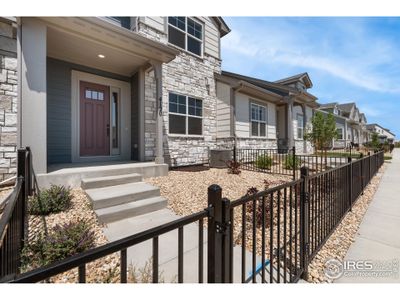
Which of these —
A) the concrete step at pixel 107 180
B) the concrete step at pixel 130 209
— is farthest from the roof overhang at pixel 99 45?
the concrete step at pixel 130 209

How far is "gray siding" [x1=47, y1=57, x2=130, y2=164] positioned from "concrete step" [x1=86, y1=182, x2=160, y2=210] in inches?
109

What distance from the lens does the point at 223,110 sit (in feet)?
31.4

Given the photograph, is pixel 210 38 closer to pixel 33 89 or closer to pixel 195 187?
pixel 195 187

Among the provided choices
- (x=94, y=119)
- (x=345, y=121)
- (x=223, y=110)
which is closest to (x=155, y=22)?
(x=94, y=119)

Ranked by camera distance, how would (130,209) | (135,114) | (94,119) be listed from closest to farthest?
(130,209)
(94,119)
(135,114)

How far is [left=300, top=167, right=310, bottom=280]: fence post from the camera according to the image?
7.72 ft

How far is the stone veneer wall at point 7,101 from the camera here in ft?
15.5

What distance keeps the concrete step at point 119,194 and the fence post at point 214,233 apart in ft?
9.25

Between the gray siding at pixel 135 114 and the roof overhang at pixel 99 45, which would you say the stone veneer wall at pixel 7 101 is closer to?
the roof overhang at pixel 99 45

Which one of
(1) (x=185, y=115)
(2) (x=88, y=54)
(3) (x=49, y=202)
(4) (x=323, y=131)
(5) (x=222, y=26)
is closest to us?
(3) (x=49, y=202)

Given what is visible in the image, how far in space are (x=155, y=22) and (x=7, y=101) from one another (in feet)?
16.8

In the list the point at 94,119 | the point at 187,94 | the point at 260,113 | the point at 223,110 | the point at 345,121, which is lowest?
the point at 94,119

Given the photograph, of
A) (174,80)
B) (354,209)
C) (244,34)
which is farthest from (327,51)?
(174,80)

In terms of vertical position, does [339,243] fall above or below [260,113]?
below
